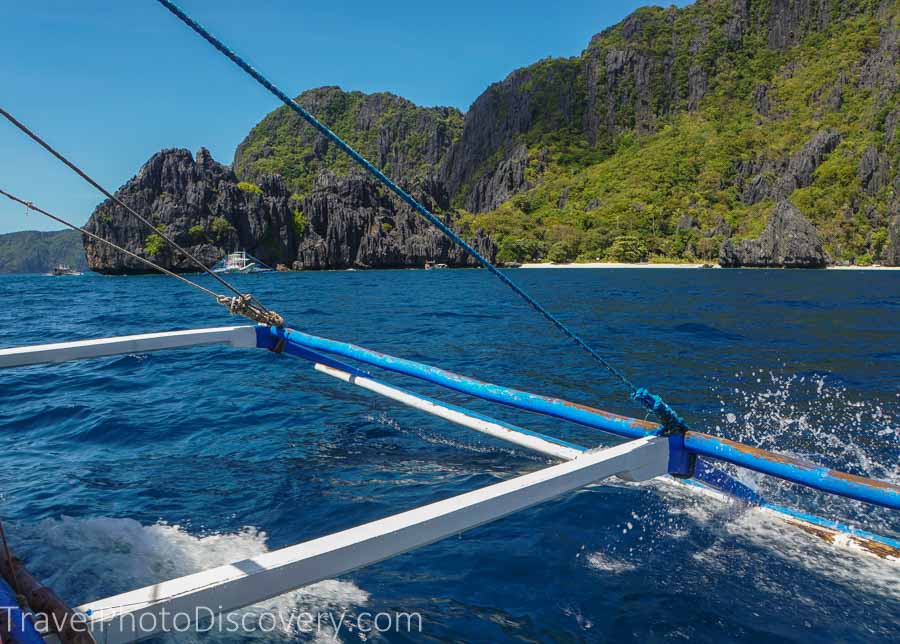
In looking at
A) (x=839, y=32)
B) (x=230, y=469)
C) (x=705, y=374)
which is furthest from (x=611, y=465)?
(x=839, y=32)

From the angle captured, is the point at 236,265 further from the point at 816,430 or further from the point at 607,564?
the point at 607,564

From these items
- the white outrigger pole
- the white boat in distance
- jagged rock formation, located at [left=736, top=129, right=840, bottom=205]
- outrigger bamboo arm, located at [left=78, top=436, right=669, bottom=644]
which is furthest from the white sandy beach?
outrigger bamboo arm, located at [left=78, top=436, right=669, bottom=644]

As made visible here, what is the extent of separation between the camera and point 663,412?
14.6ft

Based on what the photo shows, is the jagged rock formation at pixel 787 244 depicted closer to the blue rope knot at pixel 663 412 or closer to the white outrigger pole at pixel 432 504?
the white outrigger pole at pixel 432 504

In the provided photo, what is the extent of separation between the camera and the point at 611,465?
396 cm

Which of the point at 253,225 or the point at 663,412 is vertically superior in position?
the point at 253,225

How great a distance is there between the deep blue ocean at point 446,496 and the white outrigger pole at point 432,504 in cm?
74

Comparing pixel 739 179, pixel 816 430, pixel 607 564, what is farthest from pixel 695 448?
pixel 739 179

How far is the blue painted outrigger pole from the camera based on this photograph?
367 centimetres

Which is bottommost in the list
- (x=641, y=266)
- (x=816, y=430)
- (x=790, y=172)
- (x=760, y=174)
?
(x=816, y=430)

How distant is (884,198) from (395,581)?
15454 centimetres

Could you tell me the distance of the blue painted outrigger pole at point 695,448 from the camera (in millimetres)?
3668

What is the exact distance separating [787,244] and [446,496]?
11673cm

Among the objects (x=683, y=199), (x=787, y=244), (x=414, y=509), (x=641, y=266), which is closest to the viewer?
(x=414, y=509)
